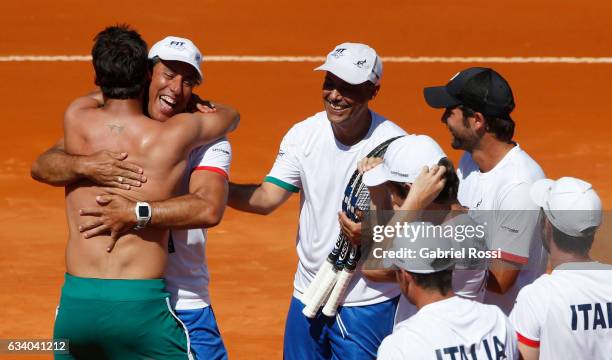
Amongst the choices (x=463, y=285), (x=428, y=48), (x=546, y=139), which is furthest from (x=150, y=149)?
(x=428, y=48)

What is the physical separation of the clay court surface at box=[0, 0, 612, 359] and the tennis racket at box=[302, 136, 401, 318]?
7.76ft

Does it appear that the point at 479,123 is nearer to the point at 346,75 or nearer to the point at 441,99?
the point at 441,99

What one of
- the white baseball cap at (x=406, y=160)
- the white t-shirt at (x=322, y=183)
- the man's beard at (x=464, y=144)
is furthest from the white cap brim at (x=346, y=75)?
the white baseball cap at (x=406, y=160)

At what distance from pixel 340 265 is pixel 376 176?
2.79 feet

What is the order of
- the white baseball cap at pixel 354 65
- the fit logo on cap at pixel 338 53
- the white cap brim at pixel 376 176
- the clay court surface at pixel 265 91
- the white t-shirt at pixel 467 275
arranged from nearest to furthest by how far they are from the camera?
the white t-shirt at pixel 467 275 < the white cap brim at pixel 376 176 < the white baseball cap at pixel 354 65 < the fit logo on cap at pixel 338 53 < the clay court surface at pixel 265 91

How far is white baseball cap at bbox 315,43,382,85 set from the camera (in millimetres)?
7027

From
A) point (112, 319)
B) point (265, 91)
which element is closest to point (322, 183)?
point (112, 319)

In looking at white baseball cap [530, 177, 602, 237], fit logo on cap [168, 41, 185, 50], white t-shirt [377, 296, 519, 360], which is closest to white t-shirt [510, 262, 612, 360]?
white baseball cap [530, 177, 602, 237]

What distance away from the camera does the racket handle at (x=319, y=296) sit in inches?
273

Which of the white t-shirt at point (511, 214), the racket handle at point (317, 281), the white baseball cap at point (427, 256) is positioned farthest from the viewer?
the racket handle at point (317, 281)

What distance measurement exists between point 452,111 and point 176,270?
1952mm

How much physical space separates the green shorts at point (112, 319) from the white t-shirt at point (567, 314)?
85.4 inches

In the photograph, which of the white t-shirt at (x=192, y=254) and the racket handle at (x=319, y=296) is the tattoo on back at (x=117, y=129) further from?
the racket handle at (x=319, y=296)

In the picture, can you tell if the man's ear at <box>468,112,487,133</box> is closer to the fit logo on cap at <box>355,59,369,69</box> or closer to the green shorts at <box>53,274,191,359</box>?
the fit logo on cap at <box>355,59,369,69</box>
